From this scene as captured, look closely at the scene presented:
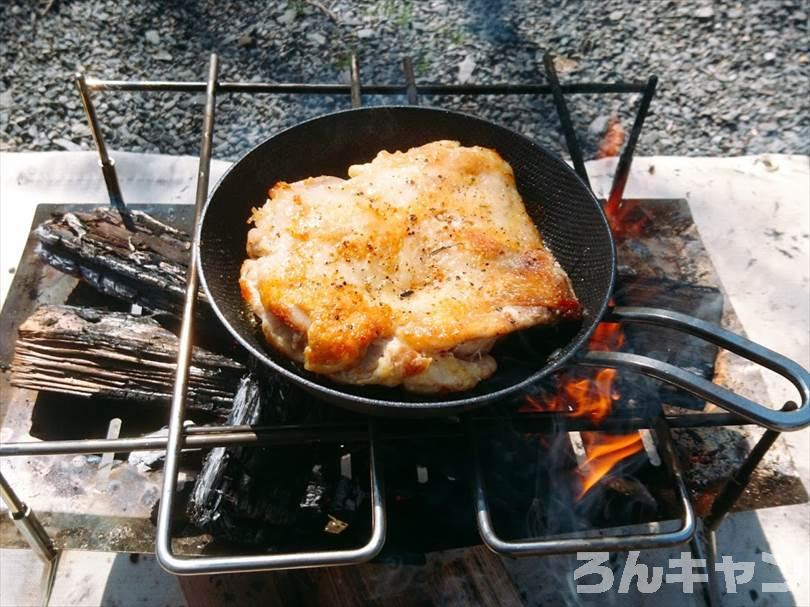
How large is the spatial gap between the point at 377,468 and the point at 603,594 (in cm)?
130

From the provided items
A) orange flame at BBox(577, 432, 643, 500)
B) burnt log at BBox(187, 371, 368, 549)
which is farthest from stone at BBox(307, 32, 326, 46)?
orange flame at BBox(577, 432, 643, 500)

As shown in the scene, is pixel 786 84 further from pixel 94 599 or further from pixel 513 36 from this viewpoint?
pixel 94 599

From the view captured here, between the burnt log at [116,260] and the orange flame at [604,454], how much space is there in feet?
5.36

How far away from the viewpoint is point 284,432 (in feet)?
6.59

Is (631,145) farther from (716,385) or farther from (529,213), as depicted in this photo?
(716,385)

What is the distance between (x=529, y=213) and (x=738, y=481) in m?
1.19

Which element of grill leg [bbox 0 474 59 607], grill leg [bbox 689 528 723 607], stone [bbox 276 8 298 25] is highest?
stone [bbox 276 8 298 25]

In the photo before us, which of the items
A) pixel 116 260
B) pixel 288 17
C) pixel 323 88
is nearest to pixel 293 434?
pixel 116 260

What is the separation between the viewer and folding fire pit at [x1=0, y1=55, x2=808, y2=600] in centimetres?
225

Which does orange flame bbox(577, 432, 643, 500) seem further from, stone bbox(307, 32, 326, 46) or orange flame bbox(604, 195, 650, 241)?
stone bbox(307, 32, 326, 46)

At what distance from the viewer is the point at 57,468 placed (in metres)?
2.75

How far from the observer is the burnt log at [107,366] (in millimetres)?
2719

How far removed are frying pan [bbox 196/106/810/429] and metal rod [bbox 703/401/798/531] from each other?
1.34 ft

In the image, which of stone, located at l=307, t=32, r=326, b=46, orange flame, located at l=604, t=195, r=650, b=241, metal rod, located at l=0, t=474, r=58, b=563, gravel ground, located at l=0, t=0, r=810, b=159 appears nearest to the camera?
metal rod, located at l=0, t=474, r=58, b=563
